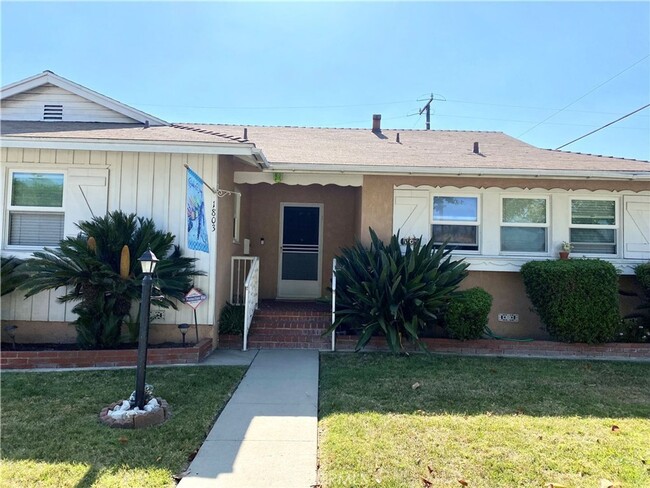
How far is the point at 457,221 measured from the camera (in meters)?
7.91

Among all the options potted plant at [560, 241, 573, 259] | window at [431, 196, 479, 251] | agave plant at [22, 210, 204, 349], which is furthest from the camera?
window at [431, 196, 479, 251]

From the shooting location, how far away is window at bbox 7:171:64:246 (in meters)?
6.57

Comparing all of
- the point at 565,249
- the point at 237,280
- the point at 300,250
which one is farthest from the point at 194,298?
the point at 565,249

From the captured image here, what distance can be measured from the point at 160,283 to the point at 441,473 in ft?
14.7

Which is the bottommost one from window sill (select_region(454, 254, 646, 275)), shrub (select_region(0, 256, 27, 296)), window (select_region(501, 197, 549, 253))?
shrub (select_region(0, 256, 27, 296))

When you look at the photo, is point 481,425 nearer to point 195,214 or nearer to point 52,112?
point 195,214

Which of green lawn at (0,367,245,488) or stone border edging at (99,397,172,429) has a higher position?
stone border edging at (99,397,172,429)

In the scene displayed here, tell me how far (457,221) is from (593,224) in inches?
108

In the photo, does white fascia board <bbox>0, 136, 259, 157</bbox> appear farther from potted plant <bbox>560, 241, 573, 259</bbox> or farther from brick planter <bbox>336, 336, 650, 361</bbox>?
potted plant <bbox>560, 241, 573, 259</bbox>

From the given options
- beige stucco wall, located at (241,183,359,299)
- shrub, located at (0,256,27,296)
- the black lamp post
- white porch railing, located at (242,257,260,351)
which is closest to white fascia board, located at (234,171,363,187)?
white porch railing, located at (242,257,260,351)

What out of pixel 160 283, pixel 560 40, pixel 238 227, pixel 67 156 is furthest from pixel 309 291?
pixel 560 40

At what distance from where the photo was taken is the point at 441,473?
10.1 feet

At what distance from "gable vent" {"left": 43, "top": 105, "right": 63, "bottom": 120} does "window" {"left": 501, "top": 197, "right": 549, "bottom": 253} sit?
9.44 metres

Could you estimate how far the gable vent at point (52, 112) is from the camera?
842 centimetres
